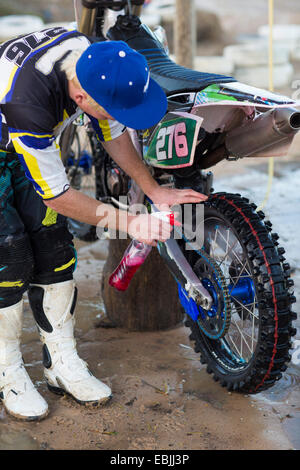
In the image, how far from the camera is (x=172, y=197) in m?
2.42

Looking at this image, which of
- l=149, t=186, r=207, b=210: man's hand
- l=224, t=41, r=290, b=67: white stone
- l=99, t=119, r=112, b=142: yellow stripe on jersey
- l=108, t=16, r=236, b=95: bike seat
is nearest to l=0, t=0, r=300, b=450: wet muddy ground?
l=149, t=186, r=207, b=210: man's hand

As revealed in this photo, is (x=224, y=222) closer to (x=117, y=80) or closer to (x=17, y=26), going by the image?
(x=117, y=80)

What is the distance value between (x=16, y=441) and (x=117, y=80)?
51.9 inches

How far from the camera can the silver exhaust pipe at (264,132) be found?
204 cm

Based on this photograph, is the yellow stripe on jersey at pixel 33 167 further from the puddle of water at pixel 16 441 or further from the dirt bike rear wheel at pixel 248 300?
the puddle of water at pixel 16 441

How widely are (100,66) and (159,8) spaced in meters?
13.5

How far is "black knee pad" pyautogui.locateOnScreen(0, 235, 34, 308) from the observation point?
2287 mm

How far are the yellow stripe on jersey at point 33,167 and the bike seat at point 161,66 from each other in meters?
0.63

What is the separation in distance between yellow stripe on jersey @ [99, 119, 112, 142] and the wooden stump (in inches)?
29.1

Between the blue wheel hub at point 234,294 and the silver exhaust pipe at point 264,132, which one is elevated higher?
the silver exhaust pipe at point 264,132

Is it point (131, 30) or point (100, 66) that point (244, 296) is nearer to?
point (100, 66)

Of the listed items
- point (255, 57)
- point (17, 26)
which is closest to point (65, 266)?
point (255, 57)

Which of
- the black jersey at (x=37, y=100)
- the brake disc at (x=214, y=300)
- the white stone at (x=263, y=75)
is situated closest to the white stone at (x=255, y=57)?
the white stone at (x=263, y=75)
